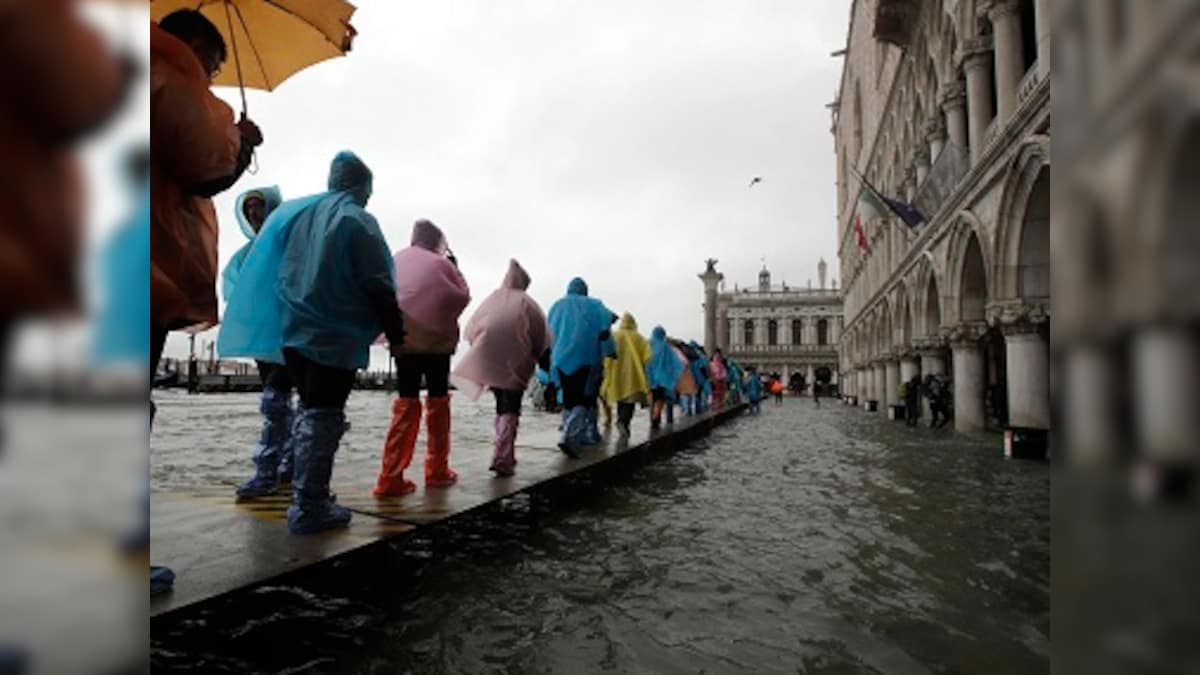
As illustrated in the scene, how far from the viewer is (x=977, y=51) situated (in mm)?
12992

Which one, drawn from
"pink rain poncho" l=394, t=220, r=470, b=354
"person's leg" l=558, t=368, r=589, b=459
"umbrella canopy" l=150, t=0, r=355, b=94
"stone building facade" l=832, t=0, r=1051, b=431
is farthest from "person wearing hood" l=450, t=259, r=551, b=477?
"stone building facade" l=832, t=0, r=1051, b=431

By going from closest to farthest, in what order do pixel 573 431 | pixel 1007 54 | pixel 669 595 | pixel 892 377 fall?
pixel 669 595 → pixel 573 431 → pixel 1007 54 → pixel 892 377

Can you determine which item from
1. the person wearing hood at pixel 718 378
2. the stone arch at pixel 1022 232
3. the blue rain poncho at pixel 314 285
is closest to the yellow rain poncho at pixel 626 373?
the stone arch at pixel 1022 232

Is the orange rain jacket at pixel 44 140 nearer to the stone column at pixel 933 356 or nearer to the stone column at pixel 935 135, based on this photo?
the stone column at pixel 935 135

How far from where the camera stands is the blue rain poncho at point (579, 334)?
746 cm

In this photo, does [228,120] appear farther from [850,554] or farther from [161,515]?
[850,554]

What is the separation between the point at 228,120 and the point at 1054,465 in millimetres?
2363

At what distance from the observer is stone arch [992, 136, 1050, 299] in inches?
401

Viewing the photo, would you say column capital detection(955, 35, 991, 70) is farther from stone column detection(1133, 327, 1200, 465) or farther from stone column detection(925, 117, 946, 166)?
stone column detection(1133, 327, 1200, 465)

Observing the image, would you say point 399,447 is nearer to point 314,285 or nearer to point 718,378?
point 314,285

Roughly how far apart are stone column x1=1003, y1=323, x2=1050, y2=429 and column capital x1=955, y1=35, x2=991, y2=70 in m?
5.67

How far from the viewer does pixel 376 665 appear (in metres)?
2.44

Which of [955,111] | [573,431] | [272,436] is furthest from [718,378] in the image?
[272,436]

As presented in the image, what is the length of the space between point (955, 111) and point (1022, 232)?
561 centimetres
